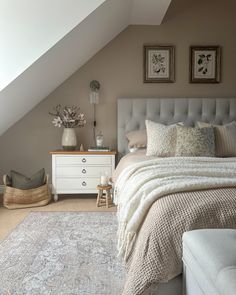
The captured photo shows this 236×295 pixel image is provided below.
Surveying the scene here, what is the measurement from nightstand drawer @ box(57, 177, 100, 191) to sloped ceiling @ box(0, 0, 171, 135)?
0.99 m

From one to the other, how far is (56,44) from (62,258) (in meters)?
1.88

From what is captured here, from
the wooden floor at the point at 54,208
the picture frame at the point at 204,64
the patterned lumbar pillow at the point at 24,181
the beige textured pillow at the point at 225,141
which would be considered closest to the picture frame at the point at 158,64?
the picture frame at the point at 204,64

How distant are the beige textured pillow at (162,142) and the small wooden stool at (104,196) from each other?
2.27 feet

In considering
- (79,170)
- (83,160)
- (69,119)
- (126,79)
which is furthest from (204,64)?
(79,170)

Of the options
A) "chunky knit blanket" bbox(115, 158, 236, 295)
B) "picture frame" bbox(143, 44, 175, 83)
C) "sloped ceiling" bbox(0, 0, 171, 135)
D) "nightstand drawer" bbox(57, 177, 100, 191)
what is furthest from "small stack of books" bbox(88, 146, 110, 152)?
"chunky knit blanket" bbox(115, 158, 236, 295)

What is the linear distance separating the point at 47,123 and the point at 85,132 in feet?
1.66

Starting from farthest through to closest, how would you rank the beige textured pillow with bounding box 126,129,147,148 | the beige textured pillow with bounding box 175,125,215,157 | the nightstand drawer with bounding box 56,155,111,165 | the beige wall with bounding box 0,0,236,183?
the beige wall with bounding box 0,0,236,183
the nightstand drawer with bounding box 56,155,111,165
the beige textured pillow with bounding box 126,129,147,148
the beige textured pillow with bounding box 175,125,215,157

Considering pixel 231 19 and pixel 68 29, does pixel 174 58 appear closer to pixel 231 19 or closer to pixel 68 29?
pixel 231 19

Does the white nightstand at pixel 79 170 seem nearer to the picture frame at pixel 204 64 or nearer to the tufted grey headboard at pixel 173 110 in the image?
the tufted grey headboard at pixel 173 110

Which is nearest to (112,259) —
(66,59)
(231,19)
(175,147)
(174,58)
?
(175,147)

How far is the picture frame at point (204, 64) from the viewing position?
14.4 ft

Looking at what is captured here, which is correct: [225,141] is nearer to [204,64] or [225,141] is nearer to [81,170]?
[204,64]

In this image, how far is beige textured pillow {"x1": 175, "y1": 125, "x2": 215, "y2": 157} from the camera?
3.36 metres

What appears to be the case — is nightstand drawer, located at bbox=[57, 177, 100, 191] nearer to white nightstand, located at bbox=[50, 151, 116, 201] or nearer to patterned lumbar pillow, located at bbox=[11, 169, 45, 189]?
white nightstand, located at bbox=[50, 151, 116, 201]
